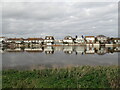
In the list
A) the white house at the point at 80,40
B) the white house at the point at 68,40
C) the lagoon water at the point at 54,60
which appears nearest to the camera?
the lagoon water at the point at 54,60

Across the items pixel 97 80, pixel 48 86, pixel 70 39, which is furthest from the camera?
pixel 70 39

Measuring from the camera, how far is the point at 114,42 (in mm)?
91438

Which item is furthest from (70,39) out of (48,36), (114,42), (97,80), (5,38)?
(97,80)

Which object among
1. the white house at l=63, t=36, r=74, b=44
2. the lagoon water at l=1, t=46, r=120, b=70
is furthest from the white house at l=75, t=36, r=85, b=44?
the lagoon water at l=1, t=46, r=120, b=70

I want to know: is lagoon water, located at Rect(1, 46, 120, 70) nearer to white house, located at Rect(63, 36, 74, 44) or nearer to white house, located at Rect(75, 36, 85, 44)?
white house, located at Rect(75, 36, 85, 44)

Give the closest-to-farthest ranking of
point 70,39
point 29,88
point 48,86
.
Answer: point 29,88 → point 48,86 → point 70,39

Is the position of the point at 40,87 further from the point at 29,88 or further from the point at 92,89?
the point at 92,89

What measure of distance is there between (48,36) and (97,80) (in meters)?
100

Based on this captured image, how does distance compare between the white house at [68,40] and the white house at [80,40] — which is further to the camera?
the white house at [68,40]

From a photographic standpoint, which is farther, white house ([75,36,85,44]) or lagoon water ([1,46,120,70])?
white house ([75,36,85,44])

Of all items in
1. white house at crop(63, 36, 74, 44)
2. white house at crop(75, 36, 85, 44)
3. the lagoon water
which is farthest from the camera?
white house at crop(63, 36, 74, 44)

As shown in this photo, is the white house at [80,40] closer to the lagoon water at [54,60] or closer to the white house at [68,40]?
the white house at [68,40]

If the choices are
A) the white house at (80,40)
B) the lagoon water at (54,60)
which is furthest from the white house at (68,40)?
the lagoon water at (54,60)

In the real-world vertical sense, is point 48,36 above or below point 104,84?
above
